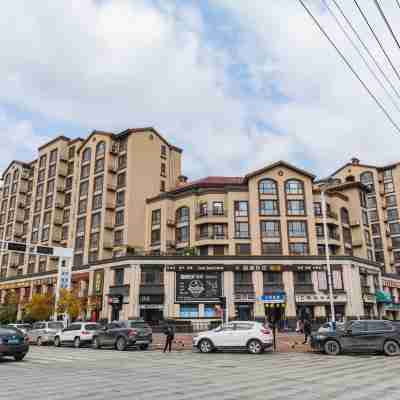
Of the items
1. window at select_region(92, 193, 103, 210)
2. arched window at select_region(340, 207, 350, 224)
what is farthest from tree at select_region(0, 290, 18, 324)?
arched window at select_region(340, 207, 350, 224)

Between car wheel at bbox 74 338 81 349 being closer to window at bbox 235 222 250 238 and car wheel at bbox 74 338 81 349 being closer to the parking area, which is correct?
the parking area

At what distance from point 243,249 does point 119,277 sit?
48.7ft

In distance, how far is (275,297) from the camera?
43.6 meters

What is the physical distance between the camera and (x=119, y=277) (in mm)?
44906

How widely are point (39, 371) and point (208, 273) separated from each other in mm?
31834

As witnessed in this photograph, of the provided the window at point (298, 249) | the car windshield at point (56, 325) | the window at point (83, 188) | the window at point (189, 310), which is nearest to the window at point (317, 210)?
the window at point (298, 249)

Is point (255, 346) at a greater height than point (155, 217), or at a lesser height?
lesser

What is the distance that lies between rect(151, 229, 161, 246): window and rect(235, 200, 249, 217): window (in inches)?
406

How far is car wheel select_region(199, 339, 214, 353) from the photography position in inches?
843

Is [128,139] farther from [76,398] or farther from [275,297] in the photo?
[76,398]

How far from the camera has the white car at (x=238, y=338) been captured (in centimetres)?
2052

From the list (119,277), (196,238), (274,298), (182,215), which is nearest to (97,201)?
(182,215)

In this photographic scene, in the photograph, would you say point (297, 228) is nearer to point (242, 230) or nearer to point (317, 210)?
point (317, 210)

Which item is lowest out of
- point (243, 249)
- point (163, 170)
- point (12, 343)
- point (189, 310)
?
point (12, 343)
